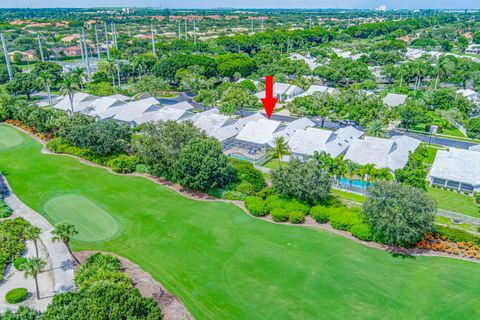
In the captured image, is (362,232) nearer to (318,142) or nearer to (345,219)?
(345,219)

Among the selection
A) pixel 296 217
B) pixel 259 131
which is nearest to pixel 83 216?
pixel 296 217

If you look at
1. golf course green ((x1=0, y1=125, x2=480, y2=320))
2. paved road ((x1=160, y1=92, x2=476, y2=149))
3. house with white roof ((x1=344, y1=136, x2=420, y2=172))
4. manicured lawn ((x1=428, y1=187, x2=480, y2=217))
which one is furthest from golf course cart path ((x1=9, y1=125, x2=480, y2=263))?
paved road ((x1=160, y1=92, x2=476, y2=149))

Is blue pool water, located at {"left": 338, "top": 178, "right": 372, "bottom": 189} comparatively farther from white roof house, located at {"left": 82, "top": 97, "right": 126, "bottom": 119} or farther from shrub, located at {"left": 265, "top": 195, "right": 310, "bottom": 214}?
white roof house, located at {"left": 82, "top": 97, "right": 126, "bottom": 119}

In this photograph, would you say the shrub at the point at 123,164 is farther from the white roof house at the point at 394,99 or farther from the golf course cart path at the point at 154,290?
the white roof house at the point at 394,99

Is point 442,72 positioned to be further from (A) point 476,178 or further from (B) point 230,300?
(B) point 230,300

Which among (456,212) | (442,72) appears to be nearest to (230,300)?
(456,212)

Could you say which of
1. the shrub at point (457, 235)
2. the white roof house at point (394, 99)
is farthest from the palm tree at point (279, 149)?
the white roof house at point (394, 99)
